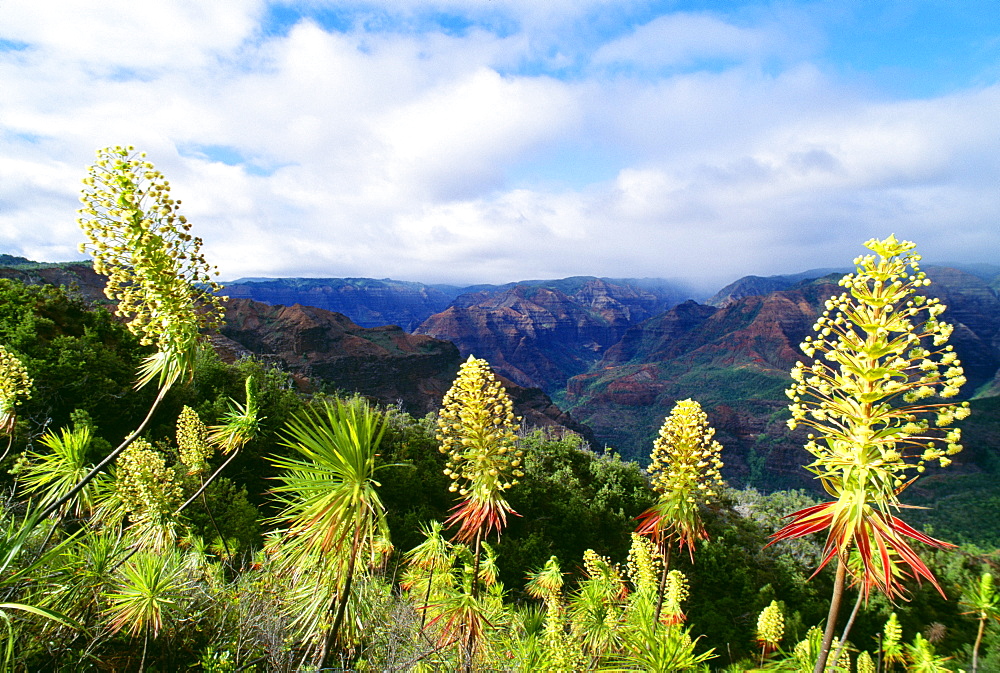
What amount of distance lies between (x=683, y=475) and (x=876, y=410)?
1.82 metres

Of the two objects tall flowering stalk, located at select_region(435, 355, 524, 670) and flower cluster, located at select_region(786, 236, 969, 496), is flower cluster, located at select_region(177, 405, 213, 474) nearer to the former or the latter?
tall flowering stalk, located at select_region(435, 355, 524, 670)

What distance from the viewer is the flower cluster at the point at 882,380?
243 centimetres

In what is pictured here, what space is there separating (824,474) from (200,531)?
9912 millimetres

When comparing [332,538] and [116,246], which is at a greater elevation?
[116,246]

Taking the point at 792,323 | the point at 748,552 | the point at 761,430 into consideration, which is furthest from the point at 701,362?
the point at 748,552

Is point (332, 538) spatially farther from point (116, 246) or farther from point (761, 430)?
point (761, 430)

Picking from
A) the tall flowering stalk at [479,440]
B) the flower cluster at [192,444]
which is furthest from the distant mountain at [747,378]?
the tall flowering stalk at [479,440]

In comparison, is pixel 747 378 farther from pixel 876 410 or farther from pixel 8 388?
pixel 8 388

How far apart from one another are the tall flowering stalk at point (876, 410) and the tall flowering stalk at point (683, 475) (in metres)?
1.33

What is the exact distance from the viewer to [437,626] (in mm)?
4895

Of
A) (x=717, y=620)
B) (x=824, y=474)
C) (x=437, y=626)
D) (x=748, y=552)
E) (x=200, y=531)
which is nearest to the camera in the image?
(x=824, y=474)

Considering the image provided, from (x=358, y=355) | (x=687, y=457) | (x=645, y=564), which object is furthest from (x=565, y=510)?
(x=358, y=355)

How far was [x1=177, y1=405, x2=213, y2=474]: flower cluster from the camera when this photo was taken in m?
5.74

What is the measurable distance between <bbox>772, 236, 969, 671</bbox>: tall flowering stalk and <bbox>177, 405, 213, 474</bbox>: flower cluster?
6703 millimetres
